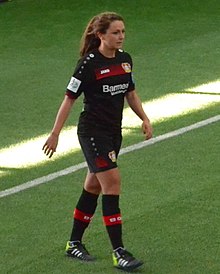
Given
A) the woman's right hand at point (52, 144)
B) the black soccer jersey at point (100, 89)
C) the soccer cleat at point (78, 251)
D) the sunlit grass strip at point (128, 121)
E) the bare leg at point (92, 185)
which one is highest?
the black soccer jersey at point (100, 89)

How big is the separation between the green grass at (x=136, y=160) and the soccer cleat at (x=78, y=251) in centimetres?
7

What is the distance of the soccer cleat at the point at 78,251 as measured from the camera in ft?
23.8

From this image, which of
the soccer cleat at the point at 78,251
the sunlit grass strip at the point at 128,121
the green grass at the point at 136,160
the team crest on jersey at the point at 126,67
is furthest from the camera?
the sunlit grass strip at the point at 128,121

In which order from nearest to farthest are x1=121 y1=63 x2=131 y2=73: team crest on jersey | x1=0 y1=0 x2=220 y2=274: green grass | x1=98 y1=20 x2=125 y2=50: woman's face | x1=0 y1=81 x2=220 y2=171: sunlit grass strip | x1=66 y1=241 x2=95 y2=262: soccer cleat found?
x1=98 y1=20 x2=125 y2=50: woman's face
x1=121 y1=63 x2=131 y2=73: team crest on jersey
x1=66 y1=241 x2=95 y2=262: soccer cleat
x1=0 y1=0 x2=220 y2=274: green grass
x1=0 y1=81 x2=220 y2=171: sunlit grass strip

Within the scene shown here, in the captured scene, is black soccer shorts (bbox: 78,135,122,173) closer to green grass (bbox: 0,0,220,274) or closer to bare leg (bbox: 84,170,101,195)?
bare leg (bbox: 84,170,101,195)

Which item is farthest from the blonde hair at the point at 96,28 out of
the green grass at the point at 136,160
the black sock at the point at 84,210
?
the green grass at the point at 136,160

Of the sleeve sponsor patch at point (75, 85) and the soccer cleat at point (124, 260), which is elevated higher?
the sleeve sponsor patch at point (75, 85)

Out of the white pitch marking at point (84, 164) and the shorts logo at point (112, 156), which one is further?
the white pitch marking at point (84, 164)

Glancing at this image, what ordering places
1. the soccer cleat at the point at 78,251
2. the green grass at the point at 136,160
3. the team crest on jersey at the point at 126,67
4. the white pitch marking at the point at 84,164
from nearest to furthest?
the team crest on jersey at the point at 126,67
the soccer cleat at the point at 78,251
the green grass at the point at 136,160
the white pitch marking at the point at 84,164

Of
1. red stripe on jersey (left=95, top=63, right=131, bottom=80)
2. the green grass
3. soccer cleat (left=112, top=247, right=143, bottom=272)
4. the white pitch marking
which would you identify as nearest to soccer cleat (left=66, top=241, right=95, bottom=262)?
the green grass

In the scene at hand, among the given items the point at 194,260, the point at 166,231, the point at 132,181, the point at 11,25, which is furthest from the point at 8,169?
the point at 11,25

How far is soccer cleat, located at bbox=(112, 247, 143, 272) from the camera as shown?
699cm

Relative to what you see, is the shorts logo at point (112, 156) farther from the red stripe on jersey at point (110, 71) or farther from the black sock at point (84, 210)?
the red stripe on jersey at point (110, 71)

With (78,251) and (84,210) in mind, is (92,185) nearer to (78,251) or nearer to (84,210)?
(84,210)
